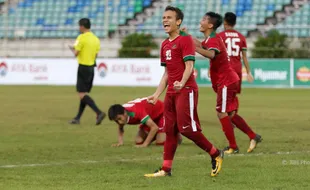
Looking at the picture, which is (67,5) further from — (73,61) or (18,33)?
(73,61)

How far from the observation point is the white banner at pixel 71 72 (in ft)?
106

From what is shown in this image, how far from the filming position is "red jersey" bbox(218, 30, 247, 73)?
41.8 ft

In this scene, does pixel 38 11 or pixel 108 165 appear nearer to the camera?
pixel 108 165

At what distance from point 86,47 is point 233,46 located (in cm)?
449

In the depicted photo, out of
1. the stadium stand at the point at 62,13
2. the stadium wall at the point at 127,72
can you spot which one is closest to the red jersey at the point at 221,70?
the stadium wall at the point at 127,72

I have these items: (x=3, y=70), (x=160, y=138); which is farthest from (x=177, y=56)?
(x=3, y=70)

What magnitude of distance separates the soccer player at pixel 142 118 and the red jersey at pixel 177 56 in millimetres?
2735

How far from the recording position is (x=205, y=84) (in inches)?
1246

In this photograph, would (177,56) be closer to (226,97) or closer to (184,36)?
(184,36)

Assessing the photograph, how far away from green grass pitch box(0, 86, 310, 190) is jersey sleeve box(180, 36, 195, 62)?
1354 mm

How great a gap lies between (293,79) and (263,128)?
16041 millimetres

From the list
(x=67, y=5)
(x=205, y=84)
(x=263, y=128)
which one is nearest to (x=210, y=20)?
(x=263, y=128)

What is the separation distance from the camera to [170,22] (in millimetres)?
8344

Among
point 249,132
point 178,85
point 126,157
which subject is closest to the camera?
point 178,85
